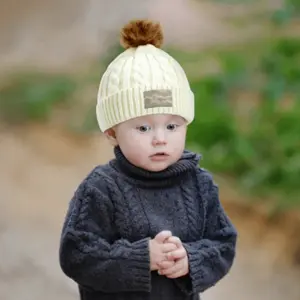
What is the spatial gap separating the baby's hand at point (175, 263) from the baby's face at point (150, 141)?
12cm

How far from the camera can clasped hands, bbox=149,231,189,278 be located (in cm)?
114

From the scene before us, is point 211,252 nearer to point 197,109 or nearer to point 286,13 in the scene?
point 197,109

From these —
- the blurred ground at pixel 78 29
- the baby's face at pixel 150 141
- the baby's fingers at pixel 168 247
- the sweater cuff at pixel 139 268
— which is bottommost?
the sweater cuff at pixel 139 268

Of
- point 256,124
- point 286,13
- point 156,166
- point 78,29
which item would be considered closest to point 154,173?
point 156,166

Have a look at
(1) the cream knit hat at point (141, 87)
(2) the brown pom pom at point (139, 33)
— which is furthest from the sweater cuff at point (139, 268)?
(2) the brown pom pom at point (139, 33)

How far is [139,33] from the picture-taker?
1.22 metres

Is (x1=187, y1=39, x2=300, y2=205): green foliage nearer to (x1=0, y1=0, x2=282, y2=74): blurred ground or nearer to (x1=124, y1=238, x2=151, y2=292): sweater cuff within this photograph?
(x1=0, y1=0, x2=282, y2=74): blurred ground

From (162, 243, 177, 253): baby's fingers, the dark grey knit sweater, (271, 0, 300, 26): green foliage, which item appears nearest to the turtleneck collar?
the dark grey knit sweater

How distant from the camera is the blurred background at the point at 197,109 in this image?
2096 millimetres

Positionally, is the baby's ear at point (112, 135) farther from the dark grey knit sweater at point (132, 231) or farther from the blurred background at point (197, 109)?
the blurred background at point (197, 109)

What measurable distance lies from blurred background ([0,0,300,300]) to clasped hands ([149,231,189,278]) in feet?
2.98

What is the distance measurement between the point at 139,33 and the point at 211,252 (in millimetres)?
385

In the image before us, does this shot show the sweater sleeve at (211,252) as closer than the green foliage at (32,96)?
Yes

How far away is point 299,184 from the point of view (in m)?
2.13
